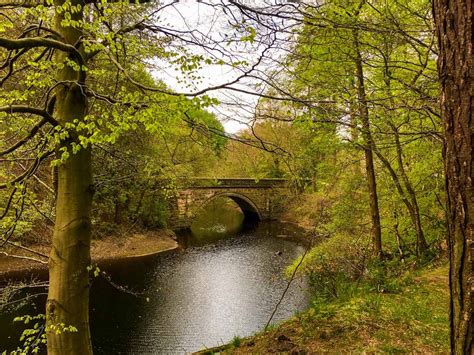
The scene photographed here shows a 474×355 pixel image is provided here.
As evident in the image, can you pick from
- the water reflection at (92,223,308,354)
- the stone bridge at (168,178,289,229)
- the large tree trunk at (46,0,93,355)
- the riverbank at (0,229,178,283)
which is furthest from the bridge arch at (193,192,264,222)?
the large tree trunk at (46,0,93,355)

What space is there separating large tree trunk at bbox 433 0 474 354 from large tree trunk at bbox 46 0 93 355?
2.67m

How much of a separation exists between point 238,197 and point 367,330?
886 inches

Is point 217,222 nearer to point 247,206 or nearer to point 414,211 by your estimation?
point 247,206

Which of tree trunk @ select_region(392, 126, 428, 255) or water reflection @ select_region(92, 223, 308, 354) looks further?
water reflection @ select_region(92, 223, 308, 354)

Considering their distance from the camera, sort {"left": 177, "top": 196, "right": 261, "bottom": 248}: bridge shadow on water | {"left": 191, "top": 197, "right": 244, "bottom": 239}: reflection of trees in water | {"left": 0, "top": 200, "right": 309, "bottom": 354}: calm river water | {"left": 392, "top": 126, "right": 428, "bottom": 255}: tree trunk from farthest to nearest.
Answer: {"left": 191, "top": 197, "right": 244, "bottom": 239}: reflection of trees in water → {"left": 177, "top": 196, "right": 261, "bottom": 248}: bridge shadow on water → {"left": 0, "top": 200, "right": 309, "bottom": 354}: calm river water → {"left": 392, "top": 126, "right": 428, "bottom": 255}: tree trunk

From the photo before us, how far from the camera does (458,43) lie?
1.50 meters

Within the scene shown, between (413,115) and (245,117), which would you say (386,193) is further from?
(245,117)

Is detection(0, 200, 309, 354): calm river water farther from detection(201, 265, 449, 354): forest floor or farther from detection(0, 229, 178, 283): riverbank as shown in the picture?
detection(201, 265, 449, 354): forest floor

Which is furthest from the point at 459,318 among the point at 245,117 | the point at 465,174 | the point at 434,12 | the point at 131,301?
the point at 131,301

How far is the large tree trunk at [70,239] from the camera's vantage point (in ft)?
9.90

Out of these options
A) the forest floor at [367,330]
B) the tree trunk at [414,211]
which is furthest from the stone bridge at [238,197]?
the forest floor at [367,330]

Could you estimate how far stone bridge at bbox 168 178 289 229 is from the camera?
21984 mm

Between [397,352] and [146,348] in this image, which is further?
[146,348]

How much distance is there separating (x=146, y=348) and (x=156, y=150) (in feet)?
25.1
